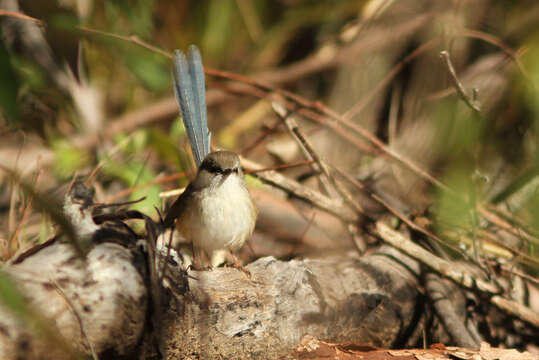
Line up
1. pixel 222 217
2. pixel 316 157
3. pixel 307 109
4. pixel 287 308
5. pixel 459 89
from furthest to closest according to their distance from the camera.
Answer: pixel 307 109 < pixel 316 157 < pixel 222 217 < pixel 459 89 < pixel 287 308

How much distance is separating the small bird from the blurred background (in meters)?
0.21

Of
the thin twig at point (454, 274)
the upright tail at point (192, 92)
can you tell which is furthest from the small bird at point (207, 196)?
the thin twig at point (454, 274)

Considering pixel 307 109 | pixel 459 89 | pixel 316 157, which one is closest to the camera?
pixel 459 89

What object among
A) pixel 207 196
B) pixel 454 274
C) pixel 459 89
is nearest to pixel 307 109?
pixel 207 196

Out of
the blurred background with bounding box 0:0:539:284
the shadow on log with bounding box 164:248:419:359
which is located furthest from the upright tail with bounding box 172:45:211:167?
the shadow on log with bounding box 164:248:419:359

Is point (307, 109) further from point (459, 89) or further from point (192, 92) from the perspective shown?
point (459, 89)

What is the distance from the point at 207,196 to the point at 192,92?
1.53 feet

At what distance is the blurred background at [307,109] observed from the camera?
2002mm

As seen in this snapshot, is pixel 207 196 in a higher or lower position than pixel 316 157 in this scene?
lower

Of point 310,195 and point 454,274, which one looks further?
point 310,195

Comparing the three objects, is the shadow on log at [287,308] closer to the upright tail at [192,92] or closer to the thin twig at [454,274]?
the thin twig at [454,274]

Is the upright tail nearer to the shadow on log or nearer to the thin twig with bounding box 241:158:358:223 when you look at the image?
the thin twig with bounding box 241:158:358:223

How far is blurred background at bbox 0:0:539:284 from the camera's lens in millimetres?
2002

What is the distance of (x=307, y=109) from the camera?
3.04m
